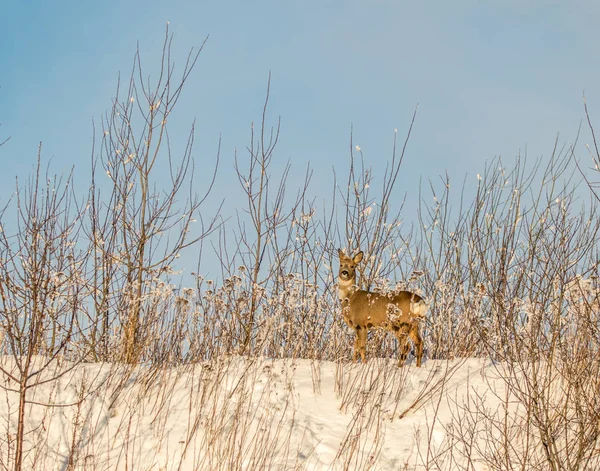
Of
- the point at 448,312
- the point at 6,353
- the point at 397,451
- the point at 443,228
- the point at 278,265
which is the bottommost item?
the point at 397,451

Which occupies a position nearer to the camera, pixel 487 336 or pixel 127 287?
pixel 487 336

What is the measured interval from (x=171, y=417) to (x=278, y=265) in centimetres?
401

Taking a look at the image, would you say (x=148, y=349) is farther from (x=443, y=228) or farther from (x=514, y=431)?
(x=443, y=228)

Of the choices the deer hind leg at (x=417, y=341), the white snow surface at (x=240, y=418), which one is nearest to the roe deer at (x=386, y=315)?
the deer hind leg at (x=417, y=341)

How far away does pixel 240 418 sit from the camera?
641cm

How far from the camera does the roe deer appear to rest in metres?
8.05

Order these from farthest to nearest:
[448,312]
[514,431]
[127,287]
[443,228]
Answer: [443,228] → [448,312] → [127,287] → [514,431]

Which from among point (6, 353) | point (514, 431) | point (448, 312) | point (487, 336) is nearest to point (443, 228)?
point (448, 312)

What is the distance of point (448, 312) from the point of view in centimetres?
952

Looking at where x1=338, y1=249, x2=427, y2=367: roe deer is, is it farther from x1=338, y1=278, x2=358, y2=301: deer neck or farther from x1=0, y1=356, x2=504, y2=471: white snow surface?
x1=0, y1=356, x2=504, y2=471: white snow surface

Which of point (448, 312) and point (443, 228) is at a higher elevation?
point (443, 228)

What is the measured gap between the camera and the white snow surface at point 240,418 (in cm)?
599

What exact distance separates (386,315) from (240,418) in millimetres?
2459

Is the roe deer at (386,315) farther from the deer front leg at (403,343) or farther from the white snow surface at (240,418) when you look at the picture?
the white snow surface at (240,418)
